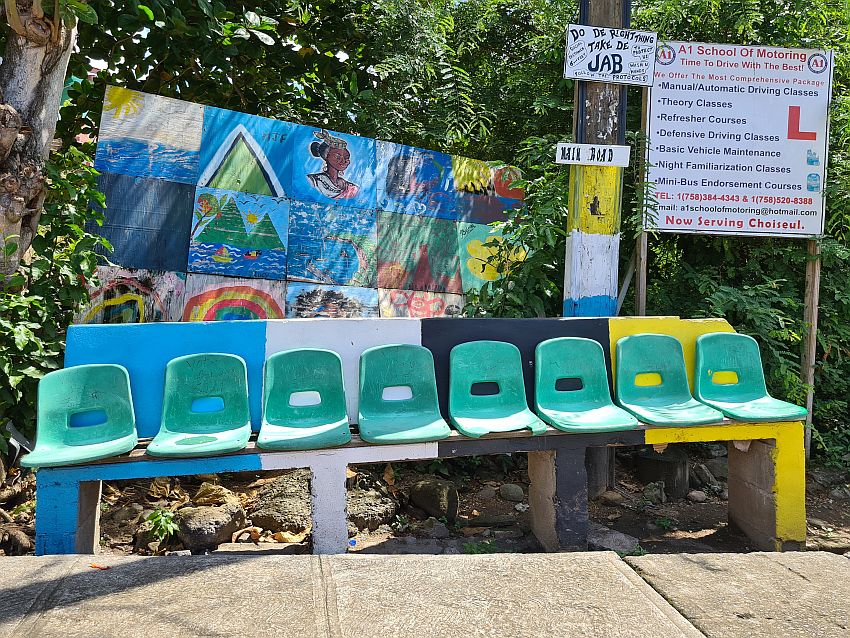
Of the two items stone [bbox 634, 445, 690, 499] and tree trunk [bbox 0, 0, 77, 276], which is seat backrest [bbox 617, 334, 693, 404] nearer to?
stone [bbox 634, 445, 690, 499]

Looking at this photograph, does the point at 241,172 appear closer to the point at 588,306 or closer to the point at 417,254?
the point at 417,254

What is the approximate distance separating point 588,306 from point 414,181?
5.96 ft

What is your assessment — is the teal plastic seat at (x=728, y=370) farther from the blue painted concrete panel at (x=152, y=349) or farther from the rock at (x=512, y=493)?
the blue painted concrete panel at (x=152, y=349)

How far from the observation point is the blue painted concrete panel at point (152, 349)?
365cm

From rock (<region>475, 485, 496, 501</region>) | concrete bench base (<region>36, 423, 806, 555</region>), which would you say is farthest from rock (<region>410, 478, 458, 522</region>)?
concrete bench base (<region>36, 423, 806, 555</region>)

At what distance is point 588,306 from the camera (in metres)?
4.71

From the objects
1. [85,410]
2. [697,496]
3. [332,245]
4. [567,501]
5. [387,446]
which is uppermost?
[332,245]

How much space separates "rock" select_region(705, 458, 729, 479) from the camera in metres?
5.23

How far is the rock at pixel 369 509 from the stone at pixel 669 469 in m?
2.01

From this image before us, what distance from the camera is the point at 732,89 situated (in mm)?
5098

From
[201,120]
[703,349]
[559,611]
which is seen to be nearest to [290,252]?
[201,120]

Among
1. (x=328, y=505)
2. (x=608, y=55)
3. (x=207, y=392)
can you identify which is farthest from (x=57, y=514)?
(x=608, y=55)

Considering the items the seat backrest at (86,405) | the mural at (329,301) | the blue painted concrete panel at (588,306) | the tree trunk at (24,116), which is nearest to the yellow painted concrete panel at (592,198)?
the blue painted concrete panel at (588,306)

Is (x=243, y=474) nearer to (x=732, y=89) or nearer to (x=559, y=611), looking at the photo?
(x=559, y=611)
